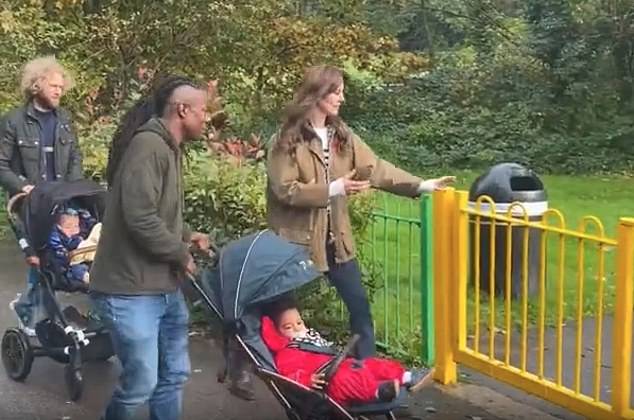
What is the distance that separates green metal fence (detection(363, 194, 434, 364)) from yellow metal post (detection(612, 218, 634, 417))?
1400mm

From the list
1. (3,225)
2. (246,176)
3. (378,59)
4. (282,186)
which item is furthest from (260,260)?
(378,59)

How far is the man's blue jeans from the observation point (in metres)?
4.64

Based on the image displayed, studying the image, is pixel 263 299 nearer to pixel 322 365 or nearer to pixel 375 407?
pixel 322 365

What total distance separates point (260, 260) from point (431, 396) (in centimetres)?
150

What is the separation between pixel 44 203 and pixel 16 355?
1.00 m

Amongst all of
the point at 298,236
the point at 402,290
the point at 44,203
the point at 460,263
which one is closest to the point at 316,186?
the point at 298,236

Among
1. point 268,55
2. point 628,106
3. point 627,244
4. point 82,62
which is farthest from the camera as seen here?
point 628,106

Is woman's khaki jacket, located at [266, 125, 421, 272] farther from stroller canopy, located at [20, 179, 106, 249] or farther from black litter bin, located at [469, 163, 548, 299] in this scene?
black litter bin, located at [469, 163, 548, 299]

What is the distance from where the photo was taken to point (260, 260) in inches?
203

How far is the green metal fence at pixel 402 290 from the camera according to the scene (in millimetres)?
6336

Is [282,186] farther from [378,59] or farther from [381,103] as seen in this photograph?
[381,103]

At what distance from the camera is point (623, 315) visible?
16.6 ft

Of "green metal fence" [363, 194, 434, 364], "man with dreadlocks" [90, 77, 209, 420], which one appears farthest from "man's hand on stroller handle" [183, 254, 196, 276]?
"green metal fence" [363, 194, 434, 364]

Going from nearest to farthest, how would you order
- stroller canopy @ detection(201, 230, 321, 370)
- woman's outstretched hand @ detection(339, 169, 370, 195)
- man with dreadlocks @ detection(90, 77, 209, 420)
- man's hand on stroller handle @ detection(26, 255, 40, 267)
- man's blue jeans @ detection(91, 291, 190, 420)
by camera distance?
man with dreadlocks @ detection(90, 77, 209, 420)
man's blue jeans @ detection(91, 291, 190, 420)
stroller canopy @ detection(201, 230, 321, 370)
woman's outstretched hand @ detection(339, 169, 370, 195)
man's hand on stroller handle @ detection(26, 255, 40, 267)
